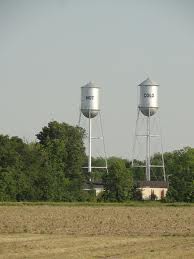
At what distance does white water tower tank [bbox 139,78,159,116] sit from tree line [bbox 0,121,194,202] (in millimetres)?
6559

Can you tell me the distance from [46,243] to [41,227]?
10311mm

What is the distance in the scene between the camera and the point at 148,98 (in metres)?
102

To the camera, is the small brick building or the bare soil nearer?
the bare soil

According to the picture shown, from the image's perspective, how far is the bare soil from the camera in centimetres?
2653

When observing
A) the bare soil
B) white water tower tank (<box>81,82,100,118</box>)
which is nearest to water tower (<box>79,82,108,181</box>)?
white water tower tank (<box>81,82,100,118</box>)

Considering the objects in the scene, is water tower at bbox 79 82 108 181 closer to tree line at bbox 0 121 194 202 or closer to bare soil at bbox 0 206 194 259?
tree line at bbox 0 121 194 202

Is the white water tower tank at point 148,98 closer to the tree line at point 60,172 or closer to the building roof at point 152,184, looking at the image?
the tree line at point 60,172

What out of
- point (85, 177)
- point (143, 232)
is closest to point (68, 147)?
point (85, 177)

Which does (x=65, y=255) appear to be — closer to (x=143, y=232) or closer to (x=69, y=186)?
(x=143, y=232)

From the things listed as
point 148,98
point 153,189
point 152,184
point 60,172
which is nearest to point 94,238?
point 60,172

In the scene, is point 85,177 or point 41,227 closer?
point 41,227

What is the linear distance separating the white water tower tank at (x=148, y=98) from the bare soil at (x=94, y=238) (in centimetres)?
5276

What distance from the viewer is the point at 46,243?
30.0 m

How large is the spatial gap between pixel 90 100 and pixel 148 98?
6.57m
